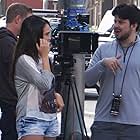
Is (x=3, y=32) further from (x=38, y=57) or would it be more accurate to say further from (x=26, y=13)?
(x=38, y=57)

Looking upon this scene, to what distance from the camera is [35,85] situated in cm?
463

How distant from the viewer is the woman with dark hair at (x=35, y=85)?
462 centimetres

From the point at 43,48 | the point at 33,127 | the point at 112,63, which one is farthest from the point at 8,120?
the point at 112,63

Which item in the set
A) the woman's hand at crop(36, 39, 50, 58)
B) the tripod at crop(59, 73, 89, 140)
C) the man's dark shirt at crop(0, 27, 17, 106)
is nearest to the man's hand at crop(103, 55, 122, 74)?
the woman's hand at crop(36, 39, 50, 58)

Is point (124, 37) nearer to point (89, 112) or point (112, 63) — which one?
point (112, 63)

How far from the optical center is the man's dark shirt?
18.0 feet

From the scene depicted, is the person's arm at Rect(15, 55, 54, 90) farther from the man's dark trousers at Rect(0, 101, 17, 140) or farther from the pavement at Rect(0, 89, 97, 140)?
the pavement at Rect(0, 89, 97, 140)

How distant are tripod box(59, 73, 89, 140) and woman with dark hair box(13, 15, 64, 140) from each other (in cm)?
161

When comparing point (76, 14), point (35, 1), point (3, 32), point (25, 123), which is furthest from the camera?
point (35, 1)

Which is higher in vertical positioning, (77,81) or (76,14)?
(76,14)

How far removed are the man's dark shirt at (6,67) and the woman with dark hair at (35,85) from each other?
0.71 metres

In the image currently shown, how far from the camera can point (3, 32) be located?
5.80 meters

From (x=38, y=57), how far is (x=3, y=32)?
3.72 ft

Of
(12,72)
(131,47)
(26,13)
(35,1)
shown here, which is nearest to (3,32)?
(26,13)
